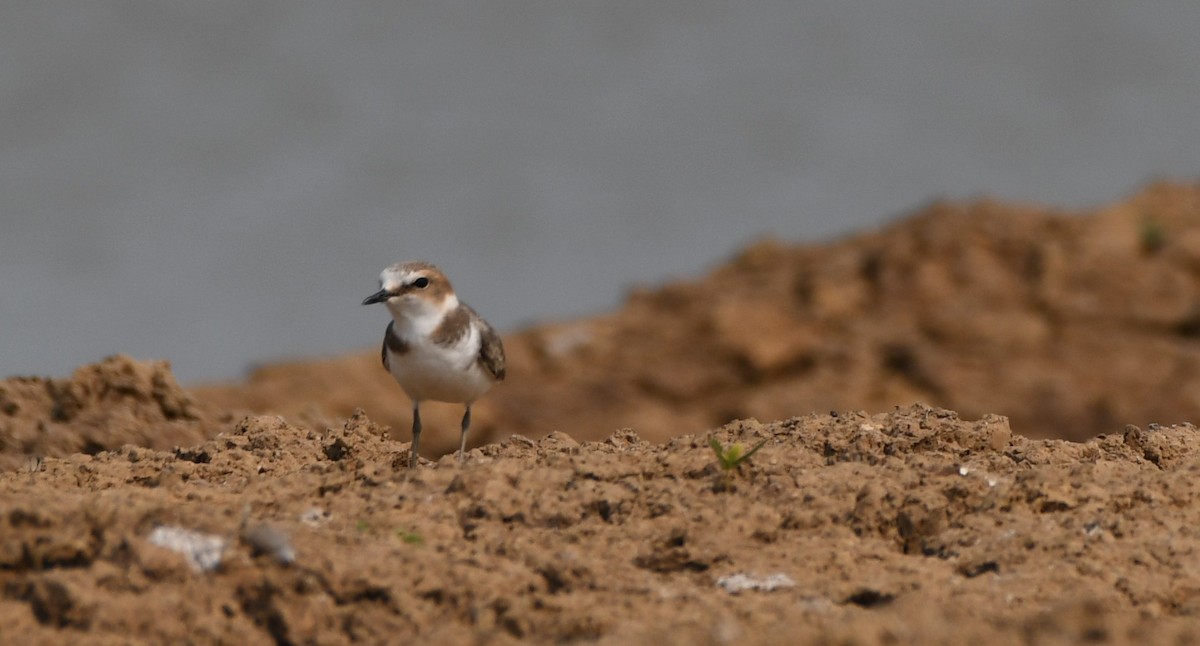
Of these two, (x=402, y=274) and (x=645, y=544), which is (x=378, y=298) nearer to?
(x=402, y=274)

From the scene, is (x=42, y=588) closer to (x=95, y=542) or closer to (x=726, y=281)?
(x=95, y=542)

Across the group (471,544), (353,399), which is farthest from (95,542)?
(353,399)

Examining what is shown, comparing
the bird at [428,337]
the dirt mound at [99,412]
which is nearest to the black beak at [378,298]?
the bird at [428,337]

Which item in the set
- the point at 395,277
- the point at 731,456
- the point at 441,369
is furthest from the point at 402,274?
the point at 731,456

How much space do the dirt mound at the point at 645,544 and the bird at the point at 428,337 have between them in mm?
677

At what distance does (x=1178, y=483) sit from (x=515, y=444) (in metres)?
2.90

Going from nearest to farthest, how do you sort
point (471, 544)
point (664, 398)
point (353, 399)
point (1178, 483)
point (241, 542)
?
point (241, 542)
point (471, 544)
point (1178, 483)
point (353, 399)
point (664, 398)

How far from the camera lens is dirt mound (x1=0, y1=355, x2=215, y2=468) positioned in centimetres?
841

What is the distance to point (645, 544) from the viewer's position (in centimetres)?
589

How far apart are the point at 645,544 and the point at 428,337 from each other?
6.79 ft

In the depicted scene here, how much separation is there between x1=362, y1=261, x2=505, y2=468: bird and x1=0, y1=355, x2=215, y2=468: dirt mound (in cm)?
157

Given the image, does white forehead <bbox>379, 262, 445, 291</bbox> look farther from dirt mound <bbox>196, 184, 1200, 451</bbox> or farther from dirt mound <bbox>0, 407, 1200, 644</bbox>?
dirt mound <bbox>196, 184, 1200, 451</bbox>

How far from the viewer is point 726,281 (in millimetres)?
23453

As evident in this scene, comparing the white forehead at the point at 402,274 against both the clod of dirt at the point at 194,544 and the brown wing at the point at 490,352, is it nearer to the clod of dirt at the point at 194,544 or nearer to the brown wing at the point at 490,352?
the brown wing at the point at 490,352
